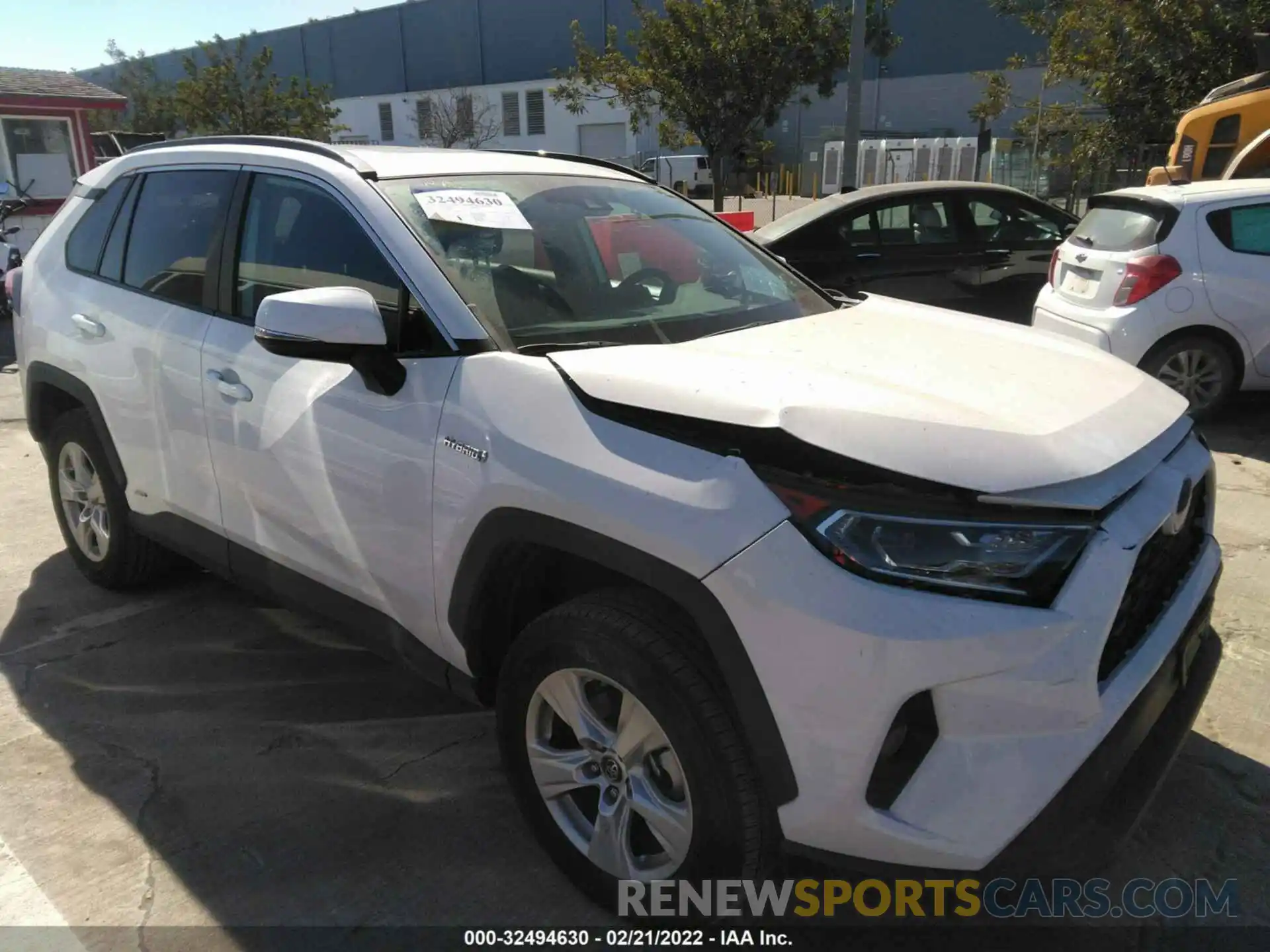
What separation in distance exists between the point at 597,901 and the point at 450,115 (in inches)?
2093

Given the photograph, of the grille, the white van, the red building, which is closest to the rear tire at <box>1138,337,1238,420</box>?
the grille

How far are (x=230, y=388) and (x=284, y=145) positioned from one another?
0.84 metres

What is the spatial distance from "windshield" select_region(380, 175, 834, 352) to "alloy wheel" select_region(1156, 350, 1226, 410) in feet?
13.6

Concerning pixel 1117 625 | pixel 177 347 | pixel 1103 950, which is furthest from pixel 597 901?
pixel 177 347

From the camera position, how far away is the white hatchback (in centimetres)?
617

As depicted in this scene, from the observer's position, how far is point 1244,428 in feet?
21.6

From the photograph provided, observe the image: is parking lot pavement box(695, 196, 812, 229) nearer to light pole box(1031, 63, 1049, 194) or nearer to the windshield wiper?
light pole box(1031, 63, 1049, 194)

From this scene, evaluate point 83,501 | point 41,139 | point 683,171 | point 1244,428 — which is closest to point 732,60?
point 1244,428

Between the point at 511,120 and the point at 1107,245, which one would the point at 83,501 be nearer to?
the point at 1107,245

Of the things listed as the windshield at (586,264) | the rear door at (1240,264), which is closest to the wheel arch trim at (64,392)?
the windshield at (586,264)

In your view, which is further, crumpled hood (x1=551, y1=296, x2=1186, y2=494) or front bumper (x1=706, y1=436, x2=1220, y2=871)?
crumpled hood (x1=551, y1=296, x2=1186, y2=494)

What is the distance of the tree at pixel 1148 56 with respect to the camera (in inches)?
547

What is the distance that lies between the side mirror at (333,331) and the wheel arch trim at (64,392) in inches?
61.8

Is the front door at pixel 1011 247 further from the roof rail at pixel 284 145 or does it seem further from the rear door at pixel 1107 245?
the roof rail at pixel 284 145
